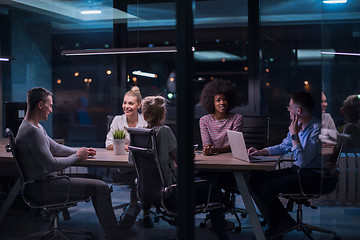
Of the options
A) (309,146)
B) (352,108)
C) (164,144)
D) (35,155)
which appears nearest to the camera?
(352,108)

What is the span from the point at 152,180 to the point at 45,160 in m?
1.00

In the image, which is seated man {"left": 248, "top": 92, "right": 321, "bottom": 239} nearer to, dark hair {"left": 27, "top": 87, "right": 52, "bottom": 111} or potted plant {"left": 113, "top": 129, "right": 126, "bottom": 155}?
potted plant {"left": 113, "top": 129, "right": 126, "bottom": 155}

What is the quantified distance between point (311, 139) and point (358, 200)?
73 cm

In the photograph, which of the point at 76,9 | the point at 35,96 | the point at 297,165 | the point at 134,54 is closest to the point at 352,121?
the point at 297,165

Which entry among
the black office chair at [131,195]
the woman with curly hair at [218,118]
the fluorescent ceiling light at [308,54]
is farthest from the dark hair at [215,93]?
the fluorescent ceiling light at [308,54]

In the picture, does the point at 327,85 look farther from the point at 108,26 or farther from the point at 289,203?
the point at 108,26

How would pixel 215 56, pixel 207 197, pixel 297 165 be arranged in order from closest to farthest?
pixel 207 197 → pixel 297 165 → pixel 215 56

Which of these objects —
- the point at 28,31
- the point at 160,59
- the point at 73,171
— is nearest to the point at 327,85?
the point at 73,171

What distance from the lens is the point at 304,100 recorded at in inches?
171

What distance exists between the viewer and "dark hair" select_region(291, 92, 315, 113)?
4.29 metres

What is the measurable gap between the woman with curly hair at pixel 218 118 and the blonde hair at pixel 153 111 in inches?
41.1

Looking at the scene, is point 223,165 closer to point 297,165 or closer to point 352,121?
point 297,165

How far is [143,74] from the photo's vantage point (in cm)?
700

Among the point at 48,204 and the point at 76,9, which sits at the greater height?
the point at 76,9
